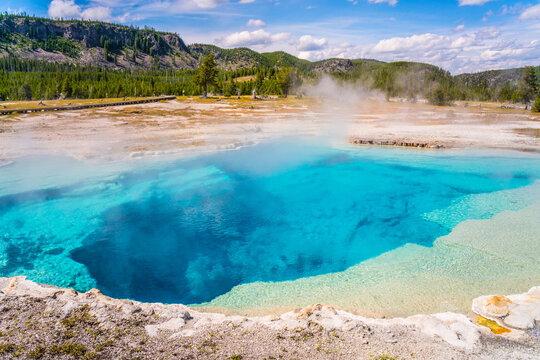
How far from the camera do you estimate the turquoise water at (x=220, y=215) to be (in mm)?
8109

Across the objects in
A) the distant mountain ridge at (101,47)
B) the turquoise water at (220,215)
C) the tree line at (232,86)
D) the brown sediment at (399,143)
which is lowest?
the turquoise water at (220,215)

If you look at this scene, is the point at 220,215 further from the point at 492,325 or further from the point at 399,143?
the point at 399,143

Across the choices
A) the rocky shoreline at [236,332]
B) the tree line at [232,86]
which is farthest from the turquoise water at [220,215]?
the tree line at [232,86]

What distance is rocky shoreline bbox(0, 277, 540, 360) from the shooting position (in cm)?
474

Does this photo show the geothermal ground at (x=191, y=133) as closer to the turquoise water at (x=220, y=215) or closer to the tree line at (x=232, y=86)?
the turquoise water at (x=220, y=215)

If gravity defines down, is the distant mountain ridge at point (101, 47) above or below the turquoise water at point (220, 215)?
above

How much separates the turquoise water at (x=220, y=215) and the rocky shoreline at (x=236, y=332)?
1547 mm

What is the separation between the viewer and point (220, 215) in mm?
11211

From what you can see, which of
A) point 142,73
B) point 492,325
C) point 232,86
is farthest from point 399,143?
point 142,73

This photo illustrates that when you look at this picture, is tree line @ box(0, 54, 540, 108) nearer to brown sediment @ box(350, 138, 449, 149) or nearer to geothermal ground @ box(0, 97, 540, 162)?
geothermal ground @ box(0, 97, 540, 162)

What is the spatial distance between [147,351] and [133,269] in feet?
12.5

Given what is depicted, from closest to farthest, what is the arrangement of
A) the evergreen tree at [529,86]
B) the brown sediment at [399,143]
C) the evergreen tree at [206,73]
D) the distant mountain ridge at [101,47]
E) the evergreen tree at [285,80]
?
1. the brown sediment at [399,143]
2. the evergreen tree at [529,86]
3. the evergreen tree at [206,73]
4. the evergreen tree at [285,80]
5. the distant mountain ridge at [101,47]

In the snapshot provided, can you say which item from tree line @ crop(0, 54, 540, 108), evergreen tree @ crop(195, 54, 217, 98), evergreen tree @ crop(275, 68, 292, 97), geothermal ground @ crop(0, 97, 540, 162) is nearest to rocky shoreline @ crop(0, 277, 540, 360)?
geothermal ground @ crop(0, 97, 540, 162)

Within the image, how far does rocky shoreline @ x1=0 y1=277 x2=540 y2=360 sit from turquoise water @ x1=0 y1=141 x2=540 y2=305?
1547mm
